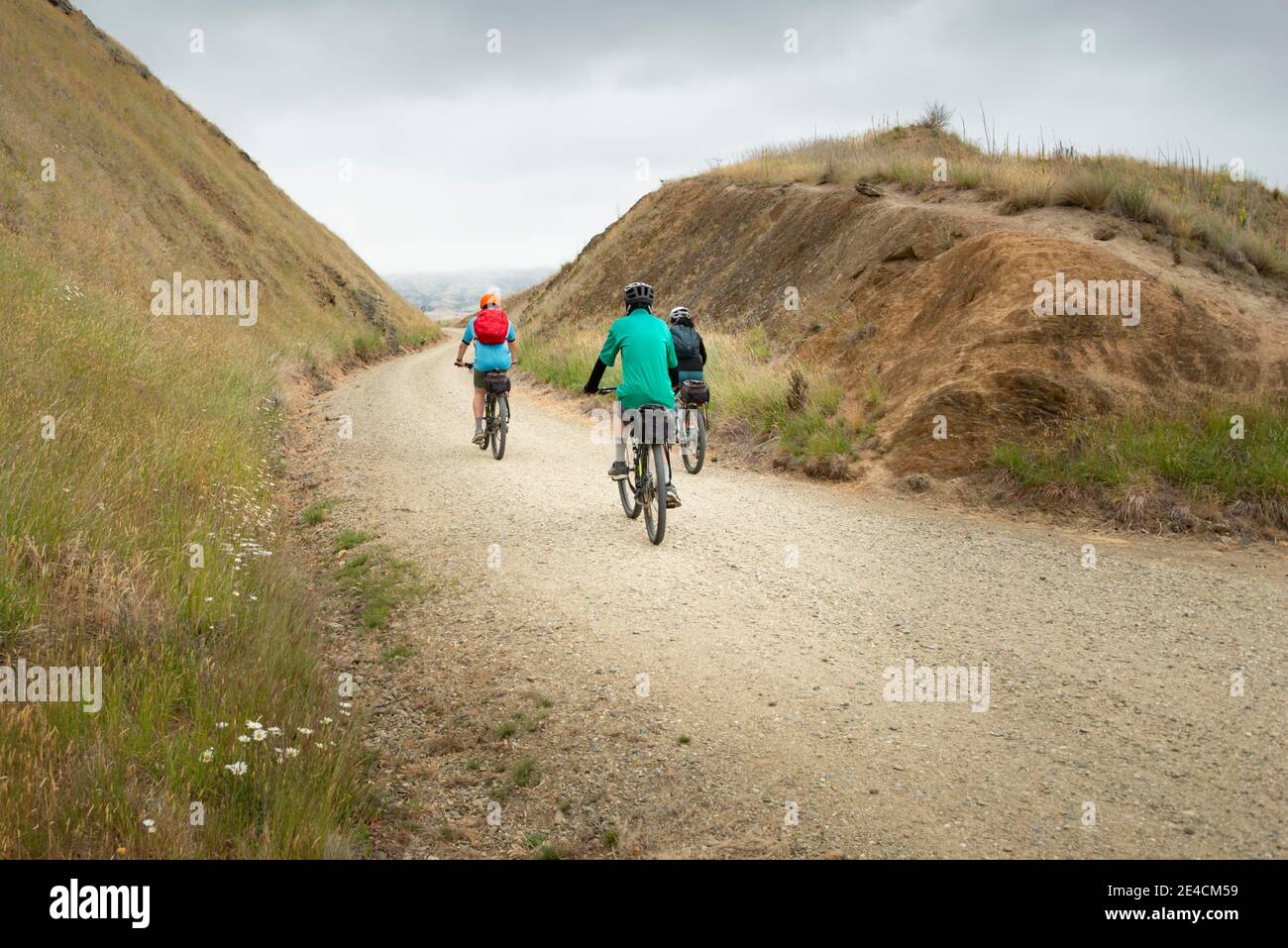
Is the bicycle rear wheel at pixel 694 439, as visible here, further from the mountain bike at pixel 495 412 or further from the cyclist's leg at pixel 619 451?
the cyclist's leg at pixel 619 451

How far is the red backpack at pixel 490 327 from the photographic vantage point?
12.9m

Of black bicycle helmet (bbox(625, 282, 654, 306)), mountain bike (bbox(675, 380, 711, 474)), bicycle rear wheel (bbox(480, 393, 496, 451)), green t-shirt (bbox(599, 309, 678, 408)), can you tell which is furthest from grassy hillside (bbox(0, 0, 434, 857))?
mountain bike (bbox(675, 380, 711, 474))

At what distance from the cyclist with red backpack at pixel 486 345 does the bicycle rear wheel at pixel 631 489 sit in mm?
4478

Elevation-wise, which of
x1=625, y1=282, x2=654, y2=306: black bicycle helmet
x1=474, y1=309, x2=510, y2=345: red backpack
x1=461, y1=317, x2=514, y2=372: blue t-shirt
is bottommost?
x1=461, y1=317, x2=514, y2=372: blue t-shirt

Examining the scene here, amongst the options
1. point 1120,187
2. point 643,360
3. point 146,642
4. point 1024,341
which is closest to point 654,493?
point 643,360

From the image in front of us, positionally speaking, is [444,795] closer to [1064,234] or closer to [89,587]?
[89,587]

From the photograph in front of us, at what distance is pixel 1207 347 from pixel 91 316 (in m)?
14.7

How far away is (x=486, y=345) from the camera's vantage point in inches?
513

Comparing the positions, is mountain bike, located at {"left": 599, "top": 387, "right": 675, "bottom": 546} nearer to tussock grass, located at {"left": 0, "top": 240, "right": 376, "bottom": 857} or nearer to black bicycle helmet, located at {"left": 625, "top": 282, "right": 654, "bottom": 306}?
black bicycle helmet, located at {"left": 625, "top": 282, "right": 654, "bottom": 306}

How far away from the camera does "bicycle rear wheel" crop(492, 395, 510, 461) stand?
40.9 feet

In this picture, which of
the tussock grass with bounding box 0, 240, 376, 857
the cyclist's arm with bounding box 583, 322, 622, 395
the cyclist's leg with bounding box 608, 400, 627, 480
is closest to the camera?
the tussock grass with bounding box 0, 240, 376, 857

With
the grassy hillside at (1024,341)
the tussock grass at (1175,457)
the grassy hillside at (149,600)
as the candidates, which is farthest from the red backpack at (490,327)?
the tussock grass at (1175,457)

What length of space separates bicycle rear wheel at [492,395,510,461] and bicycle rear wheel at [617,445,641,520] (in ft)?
12.9

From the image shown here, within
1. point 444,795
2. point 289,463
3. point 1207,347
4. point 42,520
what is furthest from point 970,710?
point 289,463
